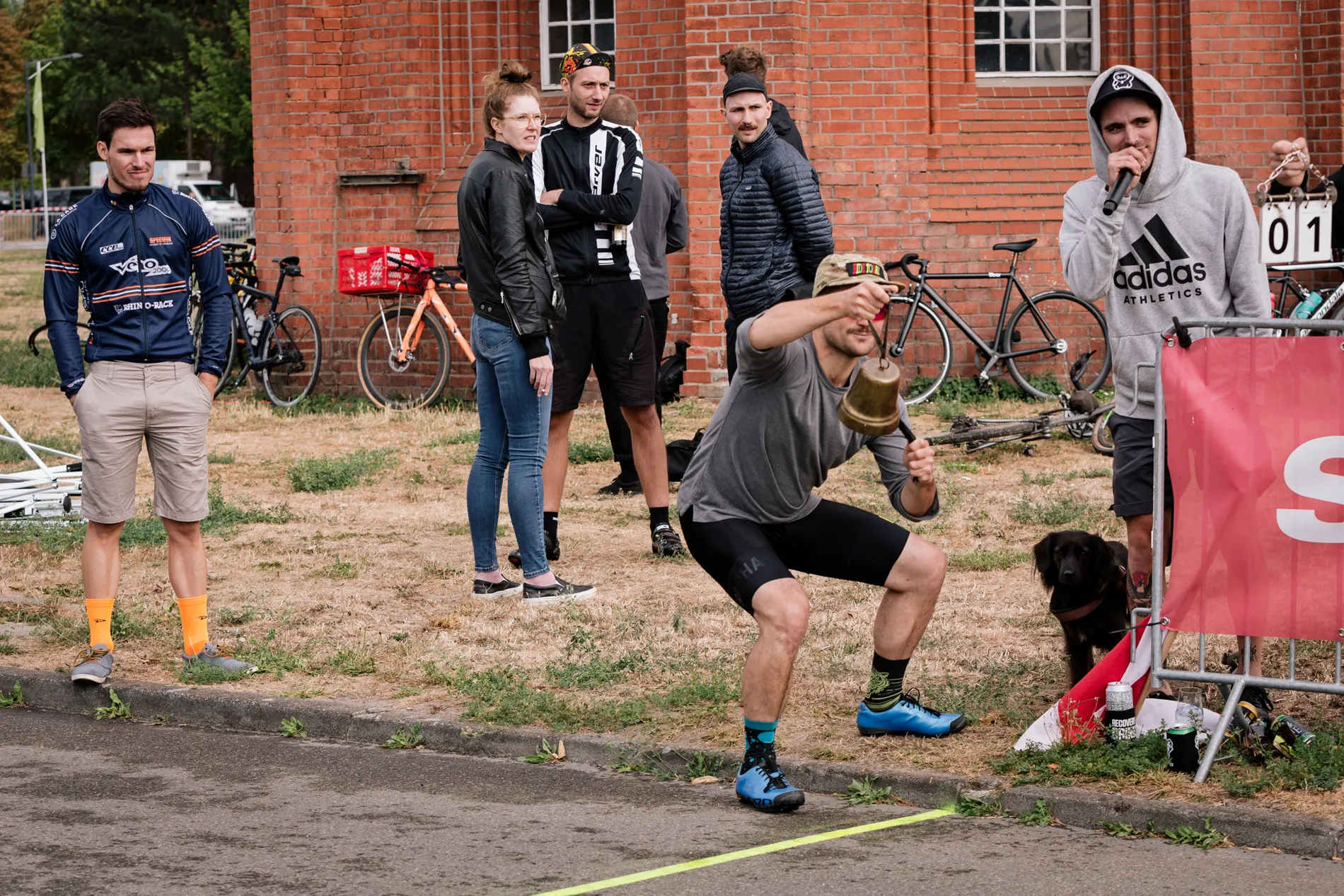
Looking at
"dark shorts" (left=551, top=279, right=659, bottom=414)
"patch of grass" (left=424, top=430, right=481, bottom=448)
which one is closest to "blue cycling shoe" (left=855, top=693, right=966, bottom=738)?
"dark shorts" (left=551, top=279, right=659, bottom=414)

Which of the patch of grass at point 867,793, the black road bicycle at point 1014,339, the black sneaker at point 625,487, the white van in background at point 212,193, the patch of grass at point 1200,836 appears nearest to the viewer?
the patch of grass at point 1200,836

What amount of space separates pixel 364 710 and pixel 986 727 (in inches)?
89.8

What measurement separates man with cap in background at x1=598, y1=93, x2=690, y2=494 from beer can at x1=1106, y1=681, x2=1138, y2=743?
5176 mm

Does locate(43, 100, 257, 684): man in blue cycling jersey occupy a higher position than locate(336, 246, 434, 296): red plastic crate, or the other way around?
locate(336, 246, 434, 296): red plastic crate

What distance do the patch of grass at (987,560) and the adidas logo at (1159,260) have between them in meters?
3.13

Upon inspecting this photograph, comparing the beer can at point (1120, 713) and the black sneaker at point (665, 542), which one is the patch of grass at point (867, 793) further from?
the black sneaker at point (665, 542)

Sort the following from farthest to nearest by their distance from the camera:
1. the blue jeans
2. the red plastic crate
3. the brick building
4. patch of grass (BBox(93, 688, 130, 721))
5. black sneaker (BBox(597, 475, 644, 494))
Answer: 1. the red plastic crate
2. the brick building
3. black sneaker (BBox(597, 475, 644, 494))
4. the blue jeans
5. patch of grass (BBox(93, 688, 130, 721))

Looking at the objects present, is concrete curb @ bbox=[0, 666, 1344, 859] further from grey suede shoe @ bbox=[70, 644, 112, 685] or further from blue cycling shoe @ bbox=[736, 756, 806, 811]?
blue cycling shoe @ bbox=[736, 756, 806, 811]

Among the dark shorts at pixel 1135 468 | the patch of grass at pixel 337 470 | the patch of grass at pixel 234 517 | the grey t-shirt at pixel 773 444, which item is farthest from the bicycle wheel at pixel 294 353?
the dark shorts at pixel 1135 468

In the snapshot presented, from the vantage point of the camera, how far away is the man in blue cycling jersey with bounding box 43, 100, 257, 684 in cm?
674

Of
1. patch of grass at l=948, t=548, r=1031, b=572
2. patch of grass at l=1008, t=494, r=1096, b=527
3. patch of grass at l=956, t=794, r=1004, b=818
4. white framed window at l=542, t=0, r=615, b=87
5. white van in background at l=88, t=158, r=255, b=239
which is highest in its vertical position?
white van in background at l=88, t=158, r=255, b=239

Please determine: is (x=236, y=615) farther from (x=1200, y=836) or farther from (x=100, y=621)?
(x=1200, y=836)

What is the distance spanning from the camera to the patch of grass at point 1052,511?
376 inches

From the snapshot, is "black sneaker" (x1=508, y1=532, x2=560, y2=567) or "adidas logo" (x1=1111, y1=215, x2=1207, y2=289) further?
"black sneaker" (x1=508, y1=532, x2=560, y2=567)
